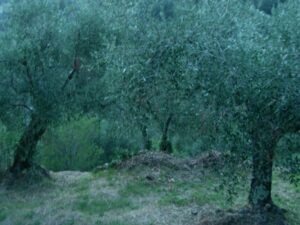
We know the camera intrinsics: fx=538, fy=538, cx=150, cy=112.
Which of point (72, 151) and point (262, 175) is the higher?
point (262, 175)

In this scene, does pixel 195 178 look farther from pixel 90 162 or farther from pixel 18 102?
pixel 90 162

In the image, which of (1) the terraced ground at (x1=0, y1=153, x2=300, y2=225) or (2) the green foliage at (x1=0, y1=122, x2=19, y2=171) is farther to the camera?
(2) the green foliage at (x1=0, y1=122, x2=19, y2=171)

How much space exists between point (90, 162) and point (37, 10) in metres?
13.4

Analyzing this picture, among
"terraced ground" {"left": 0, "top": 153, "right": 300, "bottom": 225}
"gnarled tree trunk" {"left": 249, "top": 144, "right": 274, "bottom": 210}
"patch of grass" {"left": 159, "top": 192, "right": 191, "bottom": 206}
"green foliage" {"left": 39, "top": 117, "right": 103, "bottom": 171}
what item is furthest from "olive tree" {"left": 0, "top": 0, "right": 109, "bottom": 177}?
"green foliage" {"left": 39, "top": 117, "right": 103, "bottom": 171}

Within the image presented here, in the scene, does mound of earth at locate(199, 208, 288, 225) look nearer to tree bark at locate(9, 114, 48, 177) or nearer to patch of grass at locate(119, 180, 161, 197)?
patch of grass at locate(119, 180, 161, 197)

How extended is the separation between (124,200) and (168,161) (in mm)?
3818

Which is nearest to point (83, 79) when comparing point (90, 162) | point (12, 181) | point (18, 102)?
point (18, 102)

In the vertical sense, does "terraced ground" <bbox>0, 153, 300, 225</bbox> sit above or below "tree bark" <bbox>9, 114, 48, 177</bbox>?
below

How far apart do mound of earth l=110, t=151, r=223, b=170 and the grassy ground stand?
547 mm

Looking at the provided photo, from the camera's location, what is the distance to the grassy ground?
13375 mm

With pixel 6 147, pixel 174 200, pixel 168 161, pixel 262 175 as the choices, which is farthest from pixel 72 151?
pixel 262 175

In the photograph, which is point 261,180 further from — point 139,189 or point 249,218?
point 139,189

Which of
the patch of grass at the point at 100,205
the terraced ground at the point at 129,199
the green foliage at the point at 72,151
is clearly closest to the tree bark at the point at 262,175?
the terraced ground at the point at 129,199

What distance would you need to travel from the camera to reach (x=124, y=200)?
→ 14.8 m
